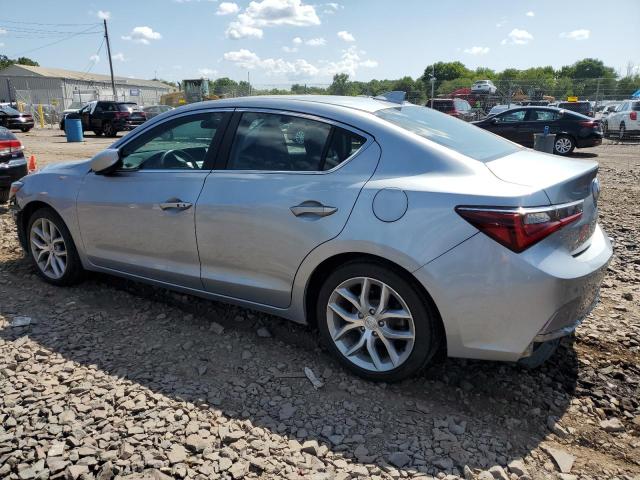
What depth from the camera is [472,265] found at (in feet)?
8.39

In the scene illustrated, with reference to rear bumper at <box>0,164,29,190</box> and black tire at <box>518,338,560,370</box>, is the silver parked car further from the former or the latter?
rear bumper at <box>0,164,29,190</box>

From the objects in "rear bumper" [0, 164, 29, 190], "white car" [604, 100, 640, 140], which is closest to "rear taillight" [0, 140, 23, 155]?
"rear bumper" [0, 164, 29, 190]

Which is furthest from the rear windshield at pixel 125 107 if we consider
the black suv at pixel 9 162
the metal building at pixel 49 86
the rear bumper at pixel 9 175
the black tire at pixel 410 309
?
the metal building at pixel 49 86

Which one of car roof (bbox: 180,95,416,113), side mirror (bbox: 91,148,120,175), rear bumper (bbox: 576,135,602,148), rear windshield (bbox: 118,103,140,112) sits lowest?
rear bumper (bbox: 576,135,602,148)

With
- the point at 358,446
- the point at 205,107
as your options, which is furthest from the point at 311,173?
the point at 358,446

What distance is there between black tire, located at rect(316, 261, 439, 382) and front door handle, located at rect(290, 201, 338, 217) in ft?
1.04

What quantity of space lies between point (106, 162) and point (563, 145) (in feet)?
50.6

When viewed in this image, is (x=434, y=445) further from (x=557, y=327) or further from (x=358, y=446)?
(x=557, y=327)

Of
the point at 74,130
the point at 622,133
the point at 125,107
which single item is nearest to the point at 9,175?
the point at 74,130

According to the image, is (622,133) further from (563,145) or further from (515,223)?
(515,223)

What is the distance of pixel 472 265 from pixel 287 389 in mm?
1300

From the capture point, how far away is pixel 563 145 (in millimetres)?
16094

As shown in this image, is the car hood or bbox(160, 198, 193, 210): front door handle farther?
bbox(160, 198, 193, 210): front door handle

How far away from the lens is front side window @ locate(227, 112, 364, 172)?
3100 millimetres
